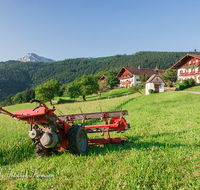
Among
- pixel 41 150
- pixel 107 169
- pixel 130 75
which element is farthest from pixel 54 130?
pixel 130 75

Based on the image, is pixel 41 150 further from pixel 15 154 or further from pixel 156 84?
pixel 156 84

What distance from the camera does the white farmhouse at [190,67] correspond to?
46.2m

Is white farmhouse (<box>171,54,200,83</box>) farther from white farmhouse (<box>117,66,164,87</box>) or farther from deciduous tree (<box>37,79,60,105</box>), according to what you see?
deciduous tree (<box>37,79,60,105</box>)

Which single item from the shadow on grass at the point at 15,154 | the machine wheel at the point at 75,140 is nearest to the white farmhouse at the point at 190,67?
the machine wheel at the point at 75,140

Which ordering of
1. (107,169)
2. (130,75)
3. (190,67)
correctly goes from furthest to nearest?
1. (130,75)
2. (190,67)
3. (107,169)

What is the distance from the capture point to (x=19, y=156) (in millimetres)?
5207

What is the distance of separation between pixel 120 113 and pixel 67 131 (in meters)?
2.08

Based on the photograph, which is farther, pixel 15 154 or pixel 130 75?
pixel 130 75

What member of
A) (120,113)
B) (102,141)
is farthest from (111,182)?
(120,113)

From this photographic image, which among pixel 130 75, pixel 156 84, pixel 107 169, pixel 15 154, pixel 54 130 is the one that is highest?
pixel 130 75

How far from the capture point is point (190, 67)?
1865 inches

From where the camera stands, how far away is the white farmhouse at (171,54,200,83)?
46.2m

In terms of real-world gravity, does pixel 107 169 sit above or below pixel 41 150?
below

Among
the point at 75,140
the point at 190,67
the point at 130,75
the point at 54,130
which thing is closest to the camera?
the point at 54,130
